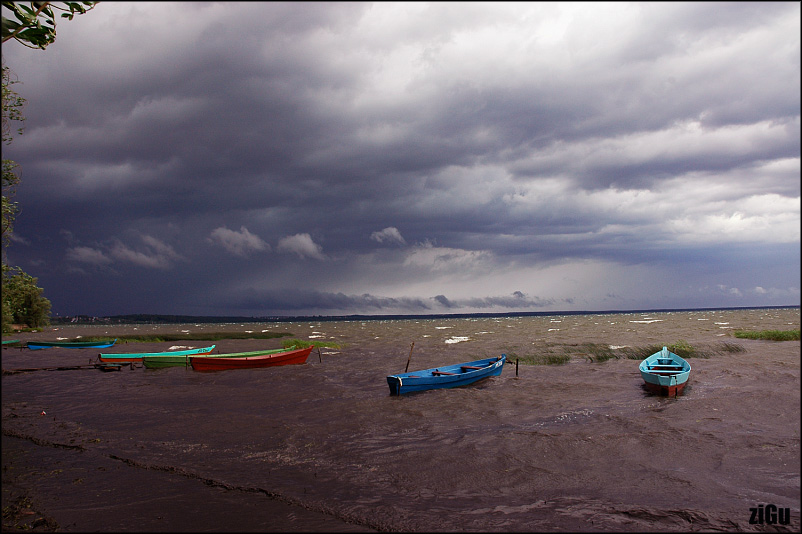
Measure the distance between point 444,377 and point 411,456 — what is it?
12.2 metres

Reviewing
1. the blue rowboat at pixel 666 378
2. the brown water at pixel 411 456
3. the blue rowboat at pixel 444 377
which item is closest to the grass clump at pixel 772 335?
the brown water at pixel 411 456

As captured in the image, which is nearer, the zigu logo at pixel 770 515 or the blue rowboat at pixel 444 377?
the zigu logo at pixel 770 515

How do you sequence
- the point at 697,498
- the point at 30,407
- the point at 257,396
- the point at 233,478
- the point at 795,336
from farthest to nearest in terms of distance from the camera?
the point at 795,336 < the point at 257,396 < the point at 30,407 < the point at 233,478 < the point at 697,498

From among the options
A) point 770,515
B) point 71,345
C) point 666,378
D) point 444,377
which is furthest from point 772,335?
point 71,345

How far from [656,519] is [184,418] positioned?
1845cm

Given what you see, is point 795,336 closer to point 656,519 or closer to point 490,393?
point 490,393

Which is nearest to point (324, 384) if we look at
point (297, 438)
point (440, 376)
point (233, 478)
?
point (440, 376)

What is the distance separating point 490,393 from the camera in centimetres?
2706

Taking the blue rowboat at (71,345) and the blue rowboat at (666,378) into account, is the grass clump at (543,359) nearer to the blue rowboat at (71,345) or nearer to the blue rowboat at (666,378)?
the blue rowboat at (666,378)

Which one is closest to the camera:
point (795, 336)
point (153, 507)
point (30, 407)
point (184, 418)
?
point (153, 507)

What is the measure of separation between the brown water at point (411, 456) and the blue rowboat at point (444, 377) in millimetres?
640

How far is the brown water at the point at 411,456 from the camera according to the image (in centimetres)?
1161

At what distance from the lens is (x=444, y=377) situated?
28016 millimetres

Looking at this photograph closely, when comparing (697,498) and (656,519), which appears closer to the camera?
(656,519)
